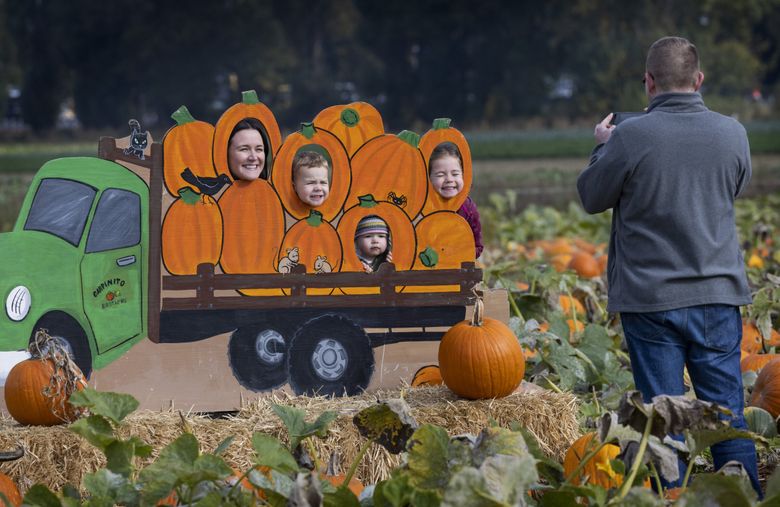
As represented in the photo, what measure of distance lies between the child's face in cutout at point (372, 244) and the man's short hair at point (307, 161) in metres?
0.31

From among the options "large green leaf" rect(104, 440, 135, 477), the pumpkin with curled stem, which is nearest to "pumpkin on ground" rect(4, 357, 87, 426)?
the pumpkin with curled stem

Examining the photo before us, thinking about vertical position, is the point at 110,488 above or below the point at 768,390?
above

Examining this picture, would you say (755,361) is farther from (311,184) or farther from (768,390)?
(311,184)

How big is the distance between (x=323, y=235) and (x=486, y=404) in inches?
35.2

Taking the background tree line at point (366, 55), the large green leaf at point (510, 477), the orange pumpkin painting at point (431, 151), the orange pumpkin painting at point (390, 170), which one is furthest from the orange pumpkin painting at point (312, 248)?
the background tree line at point (366, 55)

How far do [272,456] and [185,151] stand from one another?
69.0 inches

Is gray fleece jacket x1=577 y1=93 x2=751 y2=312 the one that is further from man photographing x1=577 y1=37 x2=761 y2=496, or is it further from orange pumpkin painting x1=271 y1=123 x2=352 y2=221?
orange pumpkin painting x1=271 y1=123 x2=352 y2=221

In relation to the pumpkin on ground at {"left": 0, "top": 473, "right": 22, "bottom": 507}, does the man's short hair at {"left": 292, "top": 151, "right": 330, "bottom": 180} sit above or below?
above

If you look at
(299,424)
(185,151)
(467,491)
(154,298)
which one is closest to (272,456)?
(299,424)

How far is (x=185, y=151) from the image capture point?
4.19 metres

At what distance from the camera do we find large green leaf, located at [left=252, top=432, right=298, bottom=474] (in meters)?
2.71

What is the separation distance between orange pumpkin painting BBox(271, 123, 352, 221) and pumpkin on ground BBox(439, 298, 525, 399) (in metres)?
0.68

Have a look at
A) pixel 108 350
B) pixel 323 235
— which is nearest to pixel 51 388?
pixel 108 350

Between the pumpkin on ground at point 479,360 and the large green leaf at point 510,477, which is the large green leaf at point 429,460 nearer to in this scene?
the large green leaf at point 510,477
